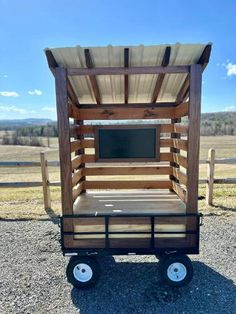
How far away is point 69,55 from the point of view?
279 cm

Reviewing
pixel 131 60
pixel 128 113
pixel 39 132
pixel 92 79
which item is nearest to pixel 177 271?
Answer: pixel 128 113

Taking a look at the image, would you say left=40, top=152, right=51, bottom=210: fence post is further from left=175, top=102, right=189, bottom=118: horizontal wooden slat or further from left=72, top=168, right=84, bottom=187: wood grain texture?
left=175, top=102, right=189, bottom=118: horizontal wooden slat

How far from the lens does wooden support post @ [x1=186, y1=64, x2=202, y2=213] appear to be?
2824 mm

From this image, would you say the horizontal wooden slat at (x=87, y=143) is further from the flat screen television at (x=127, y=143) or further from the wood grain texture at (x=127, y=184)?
the wood grain texture at (x=127, y=184)

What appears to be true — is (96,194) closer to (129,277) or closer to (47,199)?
(129,277)

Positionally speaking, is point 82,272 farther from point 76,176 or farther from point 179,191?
point 179,191

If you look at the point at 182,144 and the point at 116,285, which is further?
the point at 182,144

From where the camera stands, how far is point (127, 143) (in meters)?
3.80

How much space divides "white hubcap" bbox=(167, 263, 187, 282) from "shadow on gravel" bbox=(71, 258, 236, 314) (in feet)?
0.47

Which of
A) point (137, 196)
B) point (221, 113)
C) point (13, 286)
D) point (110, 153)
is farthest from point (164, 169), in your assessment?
point (221, 113)

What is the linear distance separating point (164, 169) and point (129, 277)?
190 centimetres

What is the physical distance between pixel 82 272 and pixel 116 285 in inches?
18.7

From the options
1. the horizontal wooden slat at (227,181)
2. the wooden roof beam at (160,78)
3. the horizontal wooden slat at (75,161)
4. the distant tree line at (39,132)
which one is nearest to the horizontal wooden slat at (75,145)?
the horizontal wooden slat at (75,161)

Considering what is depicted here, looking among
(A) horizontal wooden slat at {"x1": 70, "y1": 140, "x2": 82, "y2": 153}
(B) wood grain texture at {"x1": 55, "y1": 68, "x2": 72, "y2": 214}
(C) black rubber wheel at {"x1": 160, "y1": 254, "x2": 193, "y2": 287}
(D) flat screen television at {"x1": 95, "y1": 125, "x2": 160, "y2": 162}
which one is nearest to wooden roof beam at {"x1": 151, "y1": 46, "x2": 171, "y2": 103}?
(D) flat screen television at {"x1": 95, "y1": 125, "x2": 160, "y2": 162}
